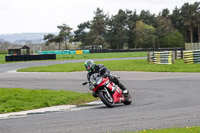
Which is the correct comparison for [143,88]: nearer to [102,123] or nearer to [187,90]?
[187,90]

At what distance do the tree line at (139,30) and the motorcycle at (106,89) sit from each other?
84.3 metres

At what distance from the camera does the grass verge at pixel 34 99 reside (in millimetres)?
11594

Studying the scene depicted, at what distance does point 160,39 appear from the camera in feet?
333

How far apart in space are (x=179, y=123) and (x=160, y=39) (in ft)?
314

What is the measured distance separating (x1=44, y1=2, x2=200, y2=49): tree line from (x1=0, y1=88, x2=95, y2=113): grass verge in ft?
268

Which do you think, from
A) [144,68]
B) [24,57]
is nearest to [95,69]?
[144,68]

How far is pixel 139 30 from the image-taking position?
96.3 metres

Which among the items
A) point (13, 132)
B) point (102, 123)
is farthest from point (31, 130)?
point (102, 123)

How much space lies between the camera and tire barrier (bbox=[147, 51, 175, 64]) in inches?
1178

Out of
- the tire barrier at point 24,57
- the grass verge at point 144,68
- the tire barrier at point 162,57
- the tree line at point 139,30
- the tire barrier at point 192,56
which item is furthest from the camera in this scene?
the tree line at point 139,30

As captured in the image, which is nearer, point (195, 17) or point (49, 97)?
point (49, 97)

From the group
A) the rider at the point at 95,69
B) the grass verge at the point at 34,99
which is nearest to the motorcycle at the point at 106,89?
the rider at the point at 95,69

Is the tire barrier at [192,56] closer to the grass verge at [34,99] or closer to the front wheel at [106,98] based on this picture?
the grass verge at [34,99]

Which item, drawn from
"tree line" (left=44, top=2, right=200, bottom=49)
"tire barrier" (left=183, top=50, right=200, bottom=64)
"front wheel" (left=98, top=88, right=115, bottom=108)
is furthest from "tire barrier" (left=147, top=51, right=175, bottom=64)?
"tree line" (left=44, top=2, right=200, bottom=49)
